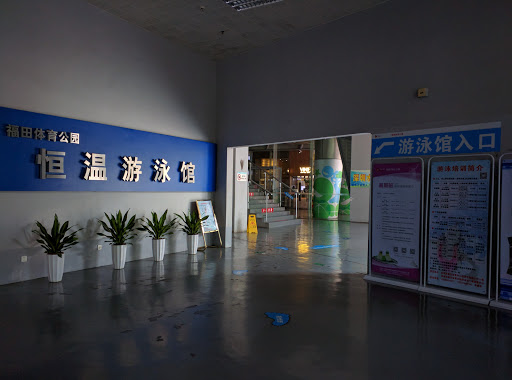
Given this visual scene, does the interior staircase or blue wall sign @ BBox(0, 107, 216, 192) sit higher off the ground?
blue wall sign @ BBox(0, 107, 216, 192)

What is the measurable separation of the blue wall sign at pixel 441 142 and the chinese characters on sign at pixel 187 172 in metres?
3.63

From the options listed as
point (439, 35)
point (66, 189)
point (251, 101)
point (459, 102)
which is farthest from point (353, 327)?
point (251, 101)

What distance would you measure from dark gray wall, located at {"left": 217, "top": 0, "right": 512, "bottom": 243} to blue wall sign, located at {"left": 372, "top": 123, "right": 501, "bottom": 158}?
4.8 inches

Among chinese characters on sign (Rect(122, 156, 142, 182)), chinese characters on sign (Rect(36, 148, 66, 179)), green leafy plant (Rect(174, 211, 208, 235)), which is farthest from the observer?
green leafy plant (Rect(174, 211, 208, 235))

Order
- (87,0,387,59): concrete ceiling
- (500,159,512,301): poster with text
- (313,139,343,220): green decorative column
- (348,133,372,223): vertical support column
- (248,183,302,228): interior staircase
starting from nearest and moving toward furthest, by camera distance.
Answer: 1. (500,159,512,301): poster with text
2. (87,0,387,59): concrete ceiling
3. (248,183,302,228): interior staircase
4. (348,133,372,223): vertical support column
5. (313,139,343,220): green decorative column

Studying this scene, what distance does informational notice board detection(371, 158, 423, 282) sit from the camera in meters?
4.94

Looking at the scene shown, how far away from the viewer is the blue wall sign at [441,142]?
4.37 m

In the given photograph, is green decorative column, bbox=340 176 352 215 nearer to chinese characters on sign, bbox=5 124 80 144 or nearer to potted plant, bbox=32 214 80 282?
chinese characters on sign, bbox=5 124 80 144

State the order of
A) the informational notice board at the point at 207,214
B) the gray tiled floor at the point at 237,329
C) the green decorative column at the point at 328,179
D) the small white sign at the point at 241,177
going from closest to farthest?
the gray tiled floor at the point at 237,329
the informational notice board at the point at 207,214
the small white sign at the point at 241,177
the green decorative column at the point at 328,179

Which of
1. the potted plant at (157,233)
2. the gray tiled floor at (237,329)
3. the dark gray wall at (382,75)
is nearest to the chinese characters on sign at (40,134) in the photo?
the potted plant at (157,233)

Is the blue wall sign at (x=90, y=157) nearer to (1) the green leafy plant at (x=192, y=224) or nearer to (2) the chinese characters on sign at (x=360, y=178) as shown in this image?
(1) the green leafy plant at (x=192, y=224)

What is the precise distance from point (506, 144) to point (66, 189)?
19.6ft

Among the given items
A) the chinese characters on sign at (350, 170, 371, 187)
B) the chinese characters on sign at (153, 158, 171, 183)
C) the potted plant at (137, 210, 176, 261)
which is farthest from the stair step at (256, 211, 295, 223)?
the potted plant at (137, 210, 176, 261)

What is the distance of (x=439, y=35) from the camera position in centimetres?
492
